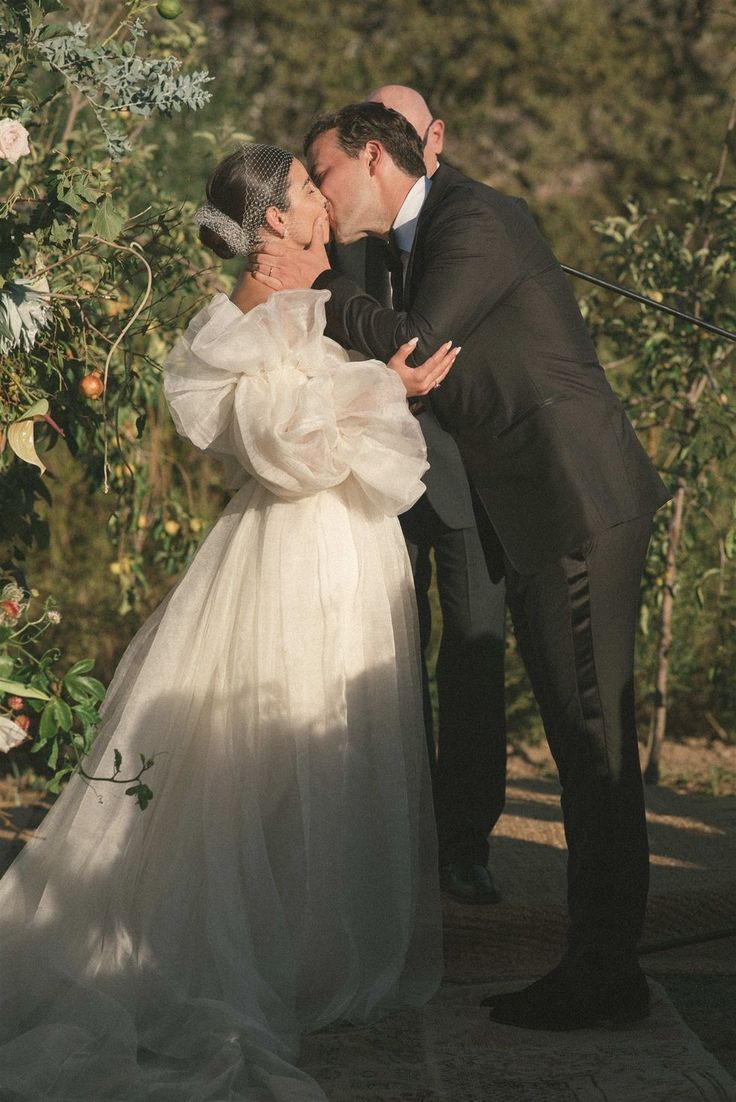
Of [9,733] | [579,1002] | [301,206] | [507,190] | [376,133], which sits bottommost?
[579,1002]

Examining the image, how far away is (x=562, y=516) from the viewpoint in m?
2.90

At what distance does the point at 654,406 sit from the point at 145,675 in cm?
270

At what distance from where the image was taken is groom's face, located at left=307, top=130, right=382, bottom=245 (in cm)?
314

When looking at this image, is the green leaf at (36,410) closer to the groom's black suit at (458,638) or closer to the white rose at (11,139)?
the white rose at (11,139)

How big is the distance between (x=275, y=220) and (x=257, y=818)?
1.26m

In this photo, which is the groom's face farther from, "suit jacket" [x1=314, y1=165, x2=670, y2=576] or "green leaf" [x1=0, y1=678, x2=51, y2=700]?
"green leaf" [x1=0, y1=678, x2=51, y2=700]

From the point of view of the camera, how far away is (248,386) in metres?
2.96

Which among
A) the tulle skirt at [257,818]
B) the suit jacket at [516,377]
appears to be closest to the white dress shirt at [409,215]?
the suit jacket at [516,377]

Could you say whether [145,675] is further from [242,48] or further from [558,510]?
[242,48]

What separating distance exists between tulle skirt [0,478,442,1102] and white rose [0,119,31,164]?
2.99 ft

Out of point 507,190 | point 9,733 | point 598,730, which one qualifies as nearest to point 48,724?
point 9,733

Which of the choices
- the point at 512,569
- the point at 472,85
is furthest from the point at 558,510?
the point at 472,85

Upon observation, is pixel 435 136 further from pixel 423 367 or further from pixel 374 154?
pixel 423 367

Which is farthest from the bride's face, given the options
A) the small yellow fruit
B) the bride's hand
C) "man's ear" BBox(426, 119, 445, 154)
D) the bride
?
"man's ear" BBox(426, 119, 445, 154)
